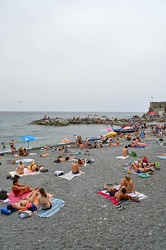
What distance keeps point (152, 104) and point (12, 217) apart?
68.7 m

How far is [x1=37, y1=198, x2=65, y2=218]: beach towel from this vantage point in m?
6.43

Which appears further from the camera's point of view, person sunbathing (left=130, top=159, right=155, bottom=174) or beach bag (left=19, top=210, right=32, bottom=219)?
person sunbathing (left=130, top=159, right=155, bottom=174)

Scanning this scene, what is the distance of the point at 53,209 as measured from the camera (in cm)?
675

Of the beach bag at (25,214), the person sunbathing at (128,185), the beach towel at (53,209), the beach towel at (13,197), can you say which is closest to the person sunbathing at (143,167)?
the person sunbathing at (128,185)

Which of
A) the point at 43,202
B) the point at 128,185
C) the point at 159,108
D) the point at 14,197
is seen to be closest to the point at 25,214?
the point at 43,202

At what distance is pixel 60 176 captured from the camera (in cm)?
1045

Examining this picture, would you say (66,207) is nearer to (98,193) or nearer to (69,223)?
(69,223)

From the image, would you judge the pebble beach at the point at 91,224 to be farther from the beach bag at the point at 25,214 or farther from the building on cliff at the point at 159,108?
the building on cliff at the point at 159,108

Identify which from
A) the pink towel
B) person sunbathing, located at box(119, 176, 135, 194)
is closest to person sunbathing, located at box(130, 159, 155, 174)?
person sunbathing, located at box(119, 176, 135, 194)

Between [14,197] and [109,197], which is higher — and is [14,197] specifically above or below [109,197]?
below

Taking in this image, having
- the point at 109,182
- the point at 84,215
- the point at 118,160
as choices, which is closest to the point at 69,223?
the point at 84,215

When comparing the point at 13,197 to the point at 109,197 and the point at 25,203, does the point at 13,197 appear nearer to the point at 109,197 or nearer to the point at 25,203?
the point at 25,203

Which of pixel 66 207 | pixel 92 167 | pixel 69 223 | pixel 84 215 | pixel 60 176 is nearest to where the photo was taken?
pixel 69 223

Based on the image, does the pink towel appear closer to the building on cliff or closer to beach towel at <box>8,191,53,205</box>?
beach towel at <box>8,191,53,205</box>
